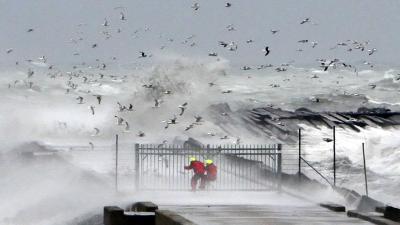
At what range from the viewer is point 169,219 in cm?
1934

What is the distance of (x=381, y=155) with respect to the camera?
5816 cm

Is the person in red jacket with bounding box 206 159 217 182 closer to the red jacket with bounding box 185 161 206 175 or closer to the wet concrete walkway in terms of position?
the red jacket with bounding box 185 161 206 175

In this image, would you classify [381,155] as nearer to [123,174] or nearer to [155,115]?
[155,115]

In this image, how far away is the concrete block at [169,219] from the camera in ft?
61.1

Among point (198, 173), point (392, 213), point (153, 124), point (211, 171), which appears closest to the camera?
point (392, 213)

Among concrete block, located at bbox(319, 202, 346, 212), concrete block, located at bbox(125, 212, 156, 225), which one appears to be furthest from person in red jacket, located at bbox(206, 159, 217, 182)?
concrete block, located at bbox(125, 212, 156, 225)

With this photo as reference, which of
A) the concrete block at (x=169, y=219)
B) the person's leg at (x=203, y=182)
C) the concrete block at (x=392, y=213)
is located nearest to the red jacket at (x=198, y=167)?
the person's leg at (x=203, y=182)

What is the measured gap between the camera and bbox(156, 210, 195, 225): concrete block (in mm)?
18625

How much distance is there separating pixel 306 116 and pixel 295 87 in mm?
62534

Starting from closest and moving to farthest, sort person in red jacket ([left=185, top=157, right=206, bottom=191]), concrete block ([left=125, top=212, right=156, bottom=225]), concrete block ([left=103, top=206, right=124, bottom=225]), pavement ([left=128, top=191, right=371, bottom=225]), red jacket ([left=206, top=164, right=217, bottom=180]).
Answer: pavement ([left=128, top=191, right=371, bottom=225]) < concrete block ([left=125, top=212, right=156, bottom=225]) < concrete block ([left=103, top=206, right=124, bottom=225]) < red jacket ([left=206, top=164, right=217, bottom=180]) < person in red jacket ([left=185, top=157, right=206, bottom=191])

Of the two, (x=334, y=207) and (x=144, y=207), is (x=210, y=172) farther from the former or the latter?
(x=144, y=207)

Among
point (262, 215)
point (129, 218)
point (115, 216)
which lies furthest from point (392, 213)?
point (115, 216)

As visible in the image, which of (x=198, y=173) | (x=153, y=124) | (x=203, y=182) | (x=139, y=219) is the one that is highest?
(x=153, y=124)

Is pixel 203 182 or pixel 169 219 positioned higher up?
pixel 203 182
